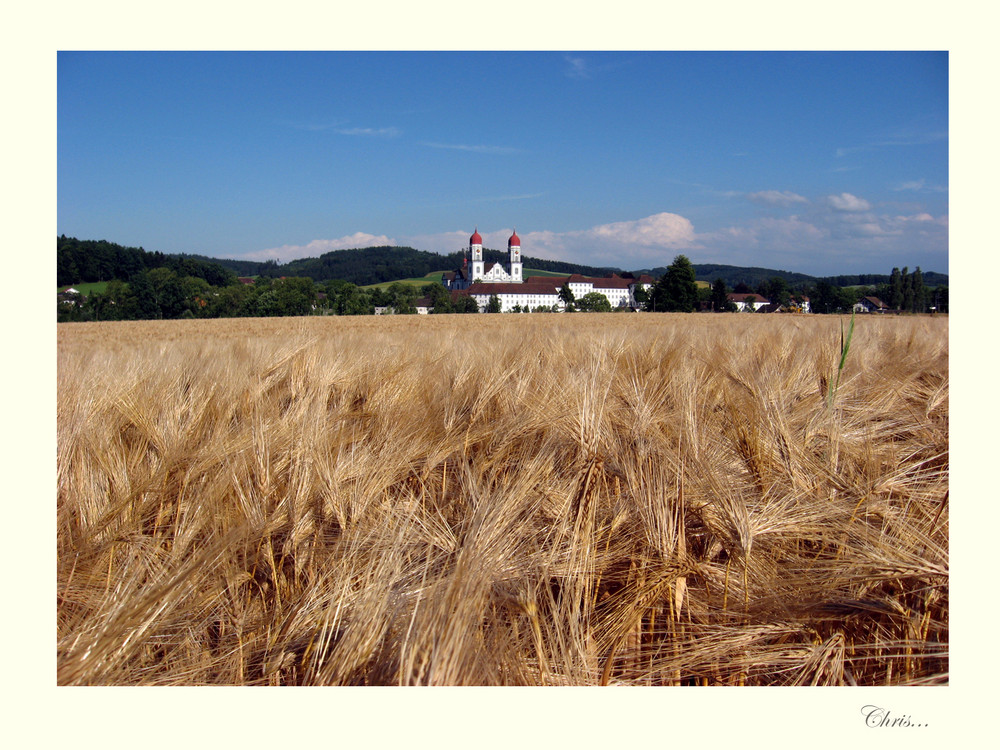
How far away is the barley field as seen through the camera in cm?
95

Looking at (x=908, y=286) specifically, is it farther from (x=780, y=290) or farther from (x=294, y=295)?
(x=294, y=295)

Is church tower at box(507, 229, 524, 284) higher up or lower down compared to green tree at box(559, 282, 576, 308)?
higher up

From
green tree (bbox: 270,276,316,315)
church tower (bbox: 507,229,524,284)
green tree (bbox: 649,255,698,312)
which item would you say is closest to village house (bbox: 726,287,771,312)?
green tree (bbox: 649,255,698,312)

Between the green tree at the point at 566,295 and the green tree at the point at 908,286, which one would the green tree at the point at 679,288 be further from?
the green tree at the point at 566,295

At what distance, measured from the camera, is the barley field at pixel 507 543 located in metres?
0.95

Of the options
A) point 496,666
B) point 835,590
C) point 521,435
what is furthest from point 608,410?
point 496,666

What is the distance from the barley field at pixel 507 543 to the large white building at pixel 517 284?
85.8 m

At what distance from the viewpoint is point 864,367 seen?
2613mm

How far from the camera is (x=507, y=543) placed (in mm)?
1089

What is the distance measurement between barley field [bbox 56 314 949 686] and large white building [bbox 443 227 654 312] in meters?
85.8

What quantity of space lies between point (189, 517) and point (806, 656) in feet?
4.44

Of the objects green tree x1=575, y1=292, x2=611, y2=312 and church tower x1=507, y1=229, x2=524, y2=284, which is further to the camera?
church tower x1=507, y1=229, x2=524, y2=284

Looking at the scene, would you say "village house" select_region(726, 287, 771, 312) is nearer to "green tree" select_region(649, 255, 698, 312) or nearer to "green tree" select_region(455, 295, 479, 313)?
"green tree" select_region(649, 255, 698, 312)

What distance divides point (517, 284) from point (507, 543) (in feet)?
326
